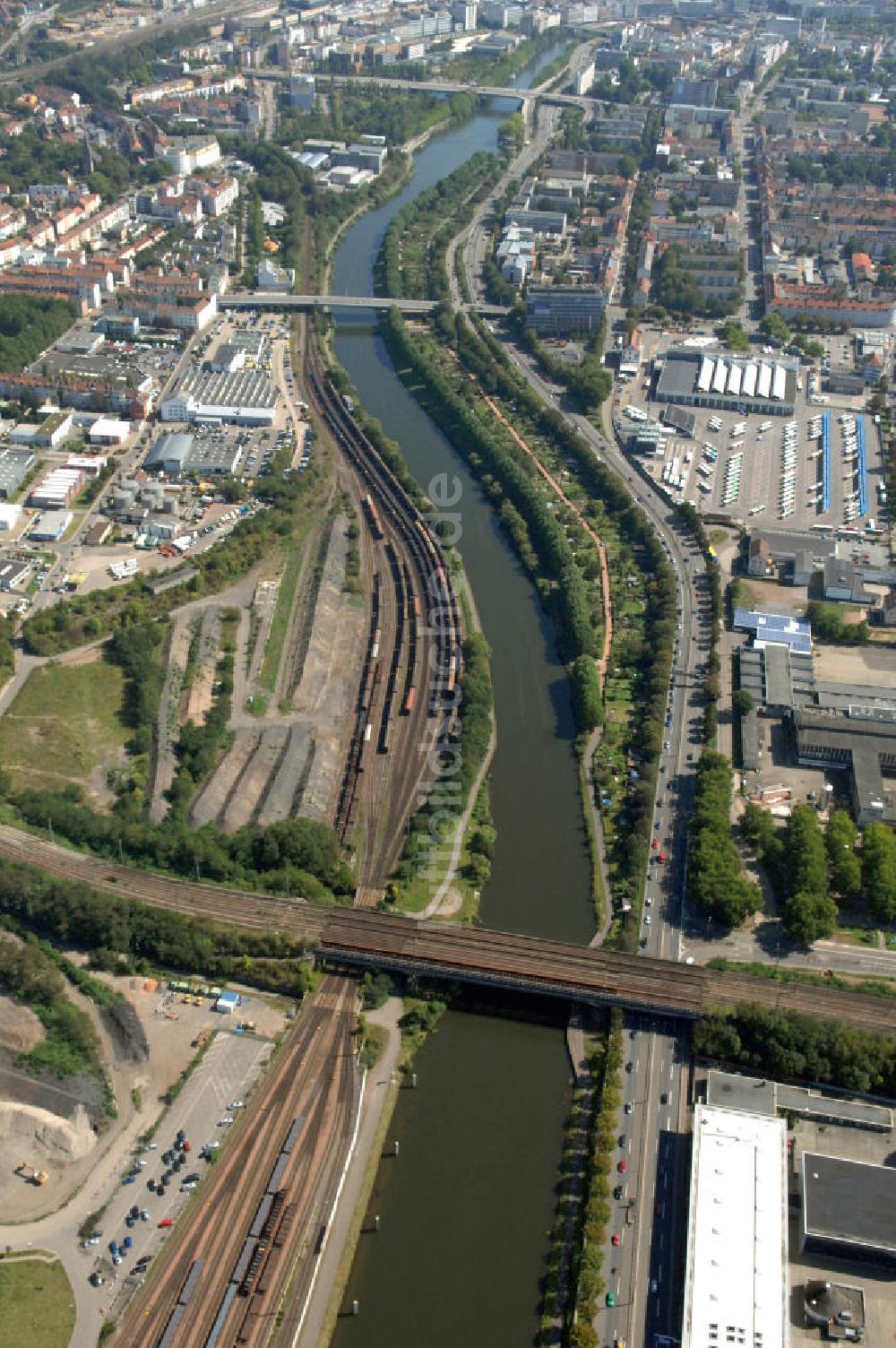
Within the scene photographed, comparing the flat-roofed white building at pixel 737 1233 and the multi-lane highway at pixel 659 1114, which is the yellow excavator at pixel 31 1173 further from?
the flat-roofed white building at pixel 737 1233

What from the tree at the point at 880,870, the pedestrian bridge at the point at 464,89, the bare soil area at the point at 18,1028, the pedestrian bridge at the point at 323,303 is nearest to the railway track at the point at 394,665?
the bare soil area at the point at 18,1028

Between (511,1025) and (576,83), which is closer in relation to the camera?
(511,1025)

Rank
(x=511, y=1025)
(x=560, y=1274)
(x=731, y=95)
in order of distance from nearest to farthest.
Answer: (x=560, y=1274) < (x=511, y=1025) < (x=731, y=95)

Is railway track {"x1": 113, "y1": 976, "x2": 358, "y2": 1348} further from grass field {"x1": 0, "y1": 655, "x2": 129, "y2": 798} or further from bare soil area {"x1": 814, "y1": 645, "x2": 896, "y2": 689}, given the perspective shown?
bare soil area {"x1": 814, "y1": 645, "x2": 896, "y2": 689}

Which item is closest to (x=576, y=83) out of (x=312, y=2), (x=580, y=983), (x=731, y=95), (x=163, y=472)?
(x=731, y=95)

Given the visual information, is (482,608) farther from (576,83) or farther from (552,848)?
(576,83)

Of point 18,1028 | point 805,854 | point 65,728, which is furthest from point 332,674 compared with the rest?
point 805,854
